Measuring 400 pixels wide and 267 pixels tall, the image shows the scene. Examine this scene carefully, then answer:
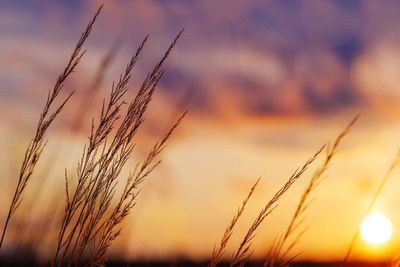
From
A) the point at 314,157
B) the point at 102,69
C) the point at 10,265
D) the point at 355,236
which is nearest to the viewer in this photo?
the point at 314,157

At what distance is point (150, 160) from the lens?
3166mm

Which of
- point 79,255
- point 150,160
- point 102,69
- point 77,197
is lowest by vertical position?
point 79,255

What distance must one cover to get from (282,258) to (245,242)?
19cm

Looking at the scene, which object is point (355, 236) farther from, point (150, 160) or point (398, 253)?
point (150, 160)

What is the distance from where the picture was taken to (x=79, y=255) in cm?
311

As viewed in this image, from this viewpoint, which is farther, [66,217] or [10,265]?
[10,265]

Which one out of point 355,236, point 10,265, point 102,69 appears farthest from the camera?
point 10,265

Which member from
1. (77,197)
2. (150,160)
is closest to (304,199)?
(150,160)

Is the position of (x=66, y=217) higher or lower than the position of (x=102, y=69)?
lower

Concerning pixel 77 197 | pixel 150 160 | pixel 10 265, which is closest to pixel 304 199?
pixel 150 160

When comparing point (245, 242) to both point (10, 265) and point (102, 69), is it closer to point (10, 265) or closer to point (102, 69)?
point (102, 69)

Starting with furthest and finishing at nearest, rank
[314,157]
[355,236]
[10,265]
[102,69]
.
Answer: [10,265] → [102,69] → [355,236] → [314,157]

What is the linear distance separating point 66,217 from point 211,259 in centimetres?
66

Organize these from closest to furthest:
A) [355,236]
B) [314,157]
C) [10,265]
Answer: [314,157] < [355,236] < [10,265]
